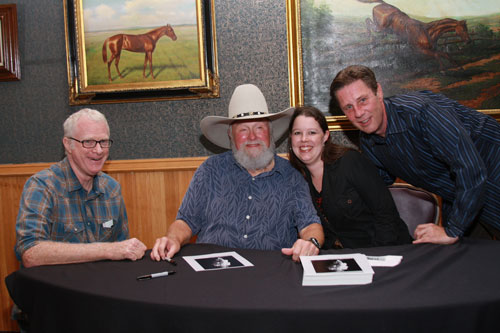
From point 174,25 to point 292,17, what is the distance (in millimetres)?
998

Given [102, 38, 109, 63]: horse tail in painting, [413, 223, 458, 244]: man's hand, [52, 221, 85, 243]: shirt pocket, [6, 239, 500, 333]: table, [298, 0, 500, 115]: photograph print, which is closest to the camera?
[6, 239, 500, 333]: table

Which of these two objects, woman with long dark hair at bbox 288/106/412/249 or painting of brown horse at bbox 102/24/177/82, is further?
painting of brown horse at bbox 102/24/177/82

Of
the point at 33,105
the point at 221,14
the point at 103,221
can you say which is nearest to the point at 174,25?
the point at 221,14

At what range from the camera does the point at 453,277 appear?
4.58 feet

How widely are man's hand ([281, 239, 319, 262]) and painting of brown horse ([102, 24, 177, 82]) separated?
2155 mm

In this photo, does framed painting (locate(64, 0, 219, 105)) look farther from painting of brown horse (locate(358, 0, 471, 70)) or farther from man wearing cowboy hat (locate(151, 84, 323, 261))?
painting of brown horse (locate(358, 0, 471, 70))

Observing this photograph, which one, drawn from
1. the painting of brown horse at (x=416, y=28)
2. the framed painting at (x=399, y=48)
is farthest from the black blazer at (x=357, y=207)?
the painting of brown horse at (x=416, y=28)

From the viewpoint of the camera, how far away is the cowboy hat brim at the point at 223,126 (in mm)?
2744

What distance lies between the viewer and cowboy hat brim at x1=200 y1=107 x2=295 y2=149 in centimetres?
274

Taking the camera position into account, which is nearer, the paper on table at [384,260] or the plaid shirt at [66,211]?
the paper on table at [384,260]

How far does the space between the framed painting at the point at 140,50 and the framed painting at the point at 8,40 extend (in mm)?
503

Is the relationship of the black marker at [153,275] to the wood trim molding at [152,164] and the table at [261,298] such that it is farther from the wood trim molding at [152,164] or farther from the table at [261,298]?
the wood trim molding at [152,164]

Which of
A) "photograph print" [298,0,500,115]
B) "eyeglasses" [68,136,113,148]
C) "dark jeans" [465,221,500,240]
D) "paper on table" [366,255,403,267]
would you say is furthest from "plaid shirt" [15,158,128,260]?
"dark jeans" [465,221,500,240]

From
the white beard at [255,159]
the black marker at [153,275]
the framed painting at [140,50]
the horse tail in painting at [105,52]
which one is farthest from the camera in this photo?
the horse tail in painting at [105,52]
